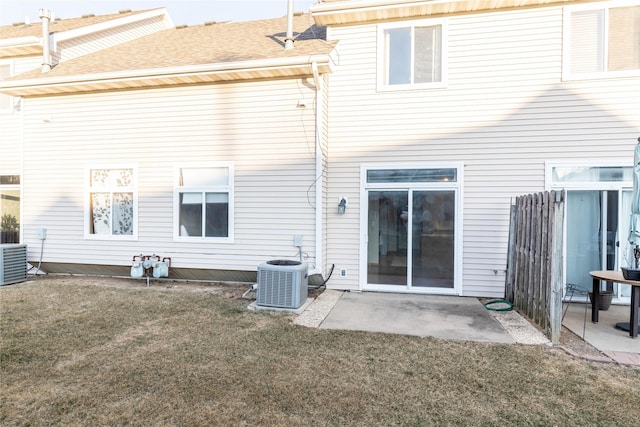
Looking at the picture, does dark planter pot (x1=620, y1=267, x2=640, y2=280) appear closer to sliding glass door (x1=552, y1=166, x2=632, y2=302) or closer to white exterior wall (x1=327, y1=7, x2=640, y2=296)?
sliding glass door (x1=552, y1=166, x2=632, y2=302)

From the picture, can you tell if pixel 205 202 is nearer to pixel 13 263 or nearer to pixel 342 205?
pixel 342 205

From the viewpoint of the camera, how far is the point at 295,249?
6.62 meters

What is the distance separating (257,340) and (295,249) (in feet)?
8.72

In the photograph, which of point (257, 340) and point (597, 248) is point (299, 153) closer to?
point (257, 340)

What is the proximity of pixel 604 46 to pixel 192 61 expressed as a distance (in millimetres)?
7174

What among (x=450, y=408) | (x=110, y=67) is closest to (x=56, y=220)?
(x=110, y=67)

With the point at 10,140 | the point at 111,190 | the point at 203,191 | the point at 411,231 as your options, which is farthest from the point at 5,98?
the point at 411,231

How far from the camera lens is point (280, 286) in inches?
211

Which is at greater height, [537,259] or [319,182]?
[319,182]

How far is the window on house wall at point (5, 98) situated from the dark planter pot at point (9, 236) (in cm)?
274

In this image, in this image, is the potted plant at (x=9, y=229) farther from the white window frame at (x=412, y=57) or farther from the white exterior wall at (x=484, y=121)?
the white window frame at (x=412, y=57)

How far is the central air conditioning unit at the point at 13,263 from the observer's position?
6830 millimetres

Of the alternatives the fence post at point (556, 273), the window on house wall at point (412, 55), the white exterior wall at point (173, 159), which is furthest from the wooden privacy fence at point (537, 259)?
the white exterior wall at point (173, 159)

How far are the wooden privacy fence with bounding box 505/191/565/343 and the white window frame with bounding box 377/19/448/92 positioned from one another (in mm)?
2530
